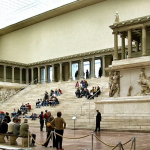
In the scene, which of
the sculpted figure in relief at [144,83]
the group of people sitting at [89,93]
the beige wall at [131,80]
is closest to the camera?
the sculpted figure in relief at [144,83]

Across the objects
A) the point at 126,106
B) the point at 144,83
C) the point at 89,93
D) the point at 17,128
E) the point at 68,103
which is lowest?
the point at 17,128

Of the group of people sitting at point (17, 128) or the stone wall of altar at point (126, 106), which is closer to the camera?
the group of people sitting at point (17, 128)

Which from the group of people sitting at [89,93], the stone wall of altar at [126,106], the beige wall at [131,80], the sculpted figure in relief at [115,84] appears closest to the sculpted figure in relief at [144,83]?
the beige wall at [131,80]

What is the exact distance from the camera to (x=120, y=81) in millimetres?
23125

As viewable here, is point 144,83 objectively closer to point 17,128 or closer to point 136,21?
point 136,21

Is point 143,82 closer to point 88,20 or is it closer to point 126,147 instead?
point 126,147

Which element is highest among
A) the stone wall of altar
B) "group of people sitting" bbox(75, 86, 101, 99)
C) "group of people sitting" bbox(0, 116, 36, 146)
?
"group of people sitting" bbox(75, 86, 101, 99)

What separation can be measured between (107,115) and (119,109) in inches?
38.8

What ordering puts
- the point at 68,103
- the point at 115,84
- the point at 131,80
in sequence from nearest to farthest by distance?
the point at 131,80 < the point at 115,84 < the point at 68,103

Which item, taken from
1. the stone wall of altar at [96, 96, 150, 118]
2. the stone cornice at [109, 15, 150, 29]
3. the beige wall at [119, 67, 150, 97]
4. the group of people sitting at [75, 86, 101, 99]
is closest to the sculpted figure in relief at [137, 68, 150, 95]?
the beige wall at [119, 67, 150, 97]

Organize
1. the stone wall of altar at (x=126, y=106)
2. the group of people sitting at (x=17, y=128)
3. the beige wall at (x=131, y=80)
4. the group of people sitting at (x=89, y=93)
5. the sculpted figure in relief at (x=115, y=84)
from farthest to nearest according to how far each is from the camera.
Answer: the group of people sitting at (x=89, y=93), the sculpted figure in relief at (x=115, y=84), the beige wall at (x=131, y=80), the stone wall of altar at (x=126, y=106), the group of people sitting at (x=17, y=128)

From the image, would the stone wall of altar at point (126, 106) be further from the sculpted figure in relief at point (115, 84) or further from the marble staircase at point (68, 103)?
the marble staircase at point (68, 103)

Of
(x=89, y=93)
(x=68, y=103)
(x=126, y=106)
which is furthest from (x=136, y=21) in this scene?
(x=68, y=103)

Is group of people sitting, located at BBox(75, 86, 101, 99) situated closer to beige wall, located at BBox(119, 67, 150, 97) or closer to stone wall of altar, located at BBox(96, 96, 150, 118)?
beige wall, located at BBox(119, 67, 150, 97)
